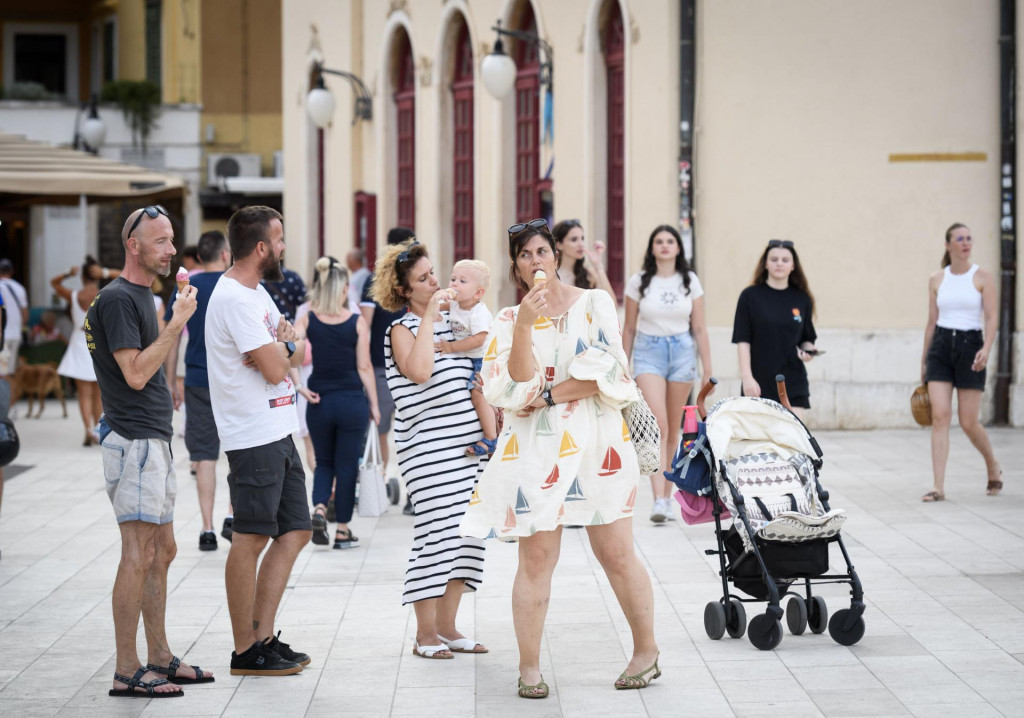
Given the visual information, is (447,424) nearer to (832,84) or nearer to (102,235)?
(832,84)

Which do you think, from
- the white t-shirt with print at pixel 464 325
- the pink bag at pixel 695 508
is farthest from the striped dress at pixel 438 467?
the pink bag at pixel 695 508

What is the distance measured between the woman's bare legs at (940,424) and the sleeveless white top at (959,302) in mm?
434

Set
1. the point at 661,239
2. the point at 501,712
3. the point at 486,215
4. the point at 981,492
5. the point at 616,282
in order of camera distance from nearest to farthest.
Answer: the point at 501,712
the point at 661,239
the point at 981,492
the point at 616,282
the point at 486,215

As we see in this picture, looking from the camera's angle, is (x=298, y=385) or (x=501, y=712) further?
(x=298, y=385)

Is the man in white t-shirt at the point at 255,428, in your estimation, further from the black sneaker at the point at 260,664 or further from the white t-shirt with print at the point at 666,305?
the white t-shirt with print at the point at 666,305

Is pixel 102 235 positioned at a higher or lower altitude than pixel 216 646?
higher

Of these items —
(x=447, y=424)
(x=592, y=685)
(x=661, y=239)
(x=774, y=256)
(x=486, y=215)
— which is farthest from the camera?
(x=486, y=215)

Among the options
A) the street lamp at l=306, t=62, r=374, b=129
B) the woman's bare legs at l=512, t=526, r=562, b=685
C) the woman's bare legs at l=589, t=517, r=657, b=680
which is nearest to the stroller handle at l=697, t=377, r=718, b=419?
the woman's bare legs at l=589, t=517, r=657, b=680

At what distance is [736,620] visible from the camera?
673cm

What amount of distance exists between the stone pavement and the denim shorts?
1.00 metres

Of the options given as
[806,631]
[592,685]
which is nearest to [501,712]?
[592,685]

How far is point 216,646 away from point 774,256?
4149 millimetres

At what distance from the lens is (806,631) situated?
22.6ft

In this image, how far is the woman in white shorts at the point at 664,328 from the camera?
32.6 ft
